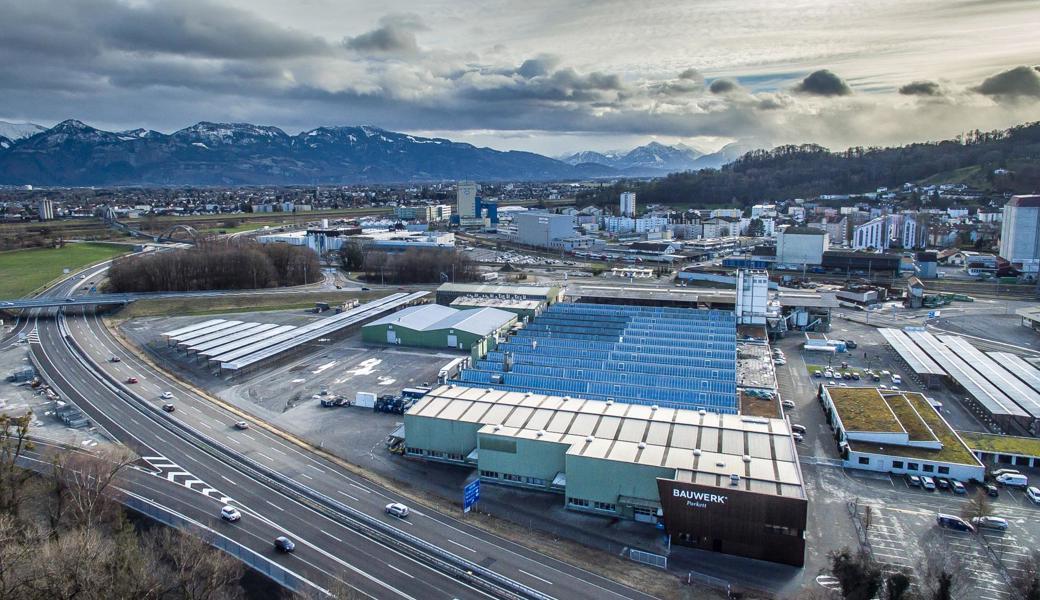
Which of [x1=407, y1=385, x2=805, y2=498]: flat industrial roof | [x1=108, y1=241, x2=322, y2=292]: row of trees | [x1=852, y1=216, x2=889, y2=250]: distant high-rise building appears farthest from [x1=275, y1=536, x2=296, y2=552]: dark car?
[x1=852, y1=216, x2=889, y2=250]: distant high-rise building

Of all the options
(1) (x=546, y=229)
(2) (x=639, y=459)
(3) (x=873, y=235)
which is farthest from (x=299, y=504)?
(3) (x=873, y=235)

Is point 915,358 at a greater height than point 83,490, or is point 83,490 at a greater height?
point 915,358

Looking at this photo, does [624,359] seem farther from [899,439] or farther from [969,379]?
[969,379]

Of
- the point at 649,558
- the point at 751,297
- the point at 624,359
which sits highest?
the point at 751,297

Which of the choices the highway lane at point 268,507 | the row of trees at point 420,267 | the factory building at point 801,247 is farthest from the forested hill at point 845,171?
the highway lane at point 268,507

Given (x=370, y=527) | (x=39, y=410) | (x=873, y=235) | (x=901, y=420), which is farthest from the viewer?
(x=873, y=235)

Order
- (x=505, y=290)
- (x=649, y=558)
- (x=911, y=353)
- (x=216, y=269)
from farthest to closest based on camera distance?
1. (x=216, y=269)
2. (x=505, y=290)
3. (x=911, y=353)
4. (x=649, y=558)

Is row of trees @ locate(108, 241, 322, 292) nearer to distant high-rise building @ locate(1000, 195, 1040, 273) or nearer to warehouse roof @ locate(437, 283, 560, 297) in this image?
warehouse roof @ locate(437, 283, 560, 297)
